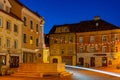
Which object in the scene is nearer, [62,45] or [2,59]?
[2,59]

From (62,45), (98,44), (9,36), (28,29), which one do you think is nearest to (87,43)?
(98,44)

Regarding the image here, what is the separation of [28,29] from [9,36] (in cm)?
688

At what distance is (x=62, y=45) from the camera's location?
6806 centimetres

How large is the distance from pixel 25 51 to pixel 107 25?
28.8 meters

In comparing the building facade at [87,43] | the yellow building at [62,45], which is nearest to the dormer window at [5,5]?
the building facade at [87,43]

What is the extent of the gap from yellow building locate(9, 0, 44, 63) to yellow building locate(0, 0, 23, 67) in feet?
5.11

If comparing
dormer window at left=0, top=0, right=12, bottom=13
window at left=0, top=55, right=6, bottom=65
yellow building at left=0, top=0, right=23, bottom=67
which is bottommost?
window at left=0, top=55, right=6, bottom=65

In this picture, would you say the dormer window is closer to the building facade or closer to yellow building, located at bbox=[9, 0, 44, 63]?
yellow building, located at bbox=[9, 0, 44, 63]

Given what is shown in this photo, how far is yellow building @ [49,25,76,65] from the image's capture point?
6662 centimetres

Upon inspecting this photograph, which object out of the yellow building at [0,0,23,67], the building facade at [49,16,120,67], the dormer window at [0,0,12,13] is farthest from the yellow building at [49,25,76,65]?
the dormer window at [0,0,12,13]

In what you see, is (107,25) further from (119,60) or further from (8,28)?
(8,28)

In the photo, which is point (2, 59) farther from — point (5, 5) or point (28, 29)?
point (28, 29)

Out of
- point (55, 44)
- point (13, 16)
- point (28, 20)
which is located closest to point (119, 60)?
point (55, 44)

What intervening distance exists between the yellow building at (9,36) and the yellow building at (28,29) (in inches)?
61.3
